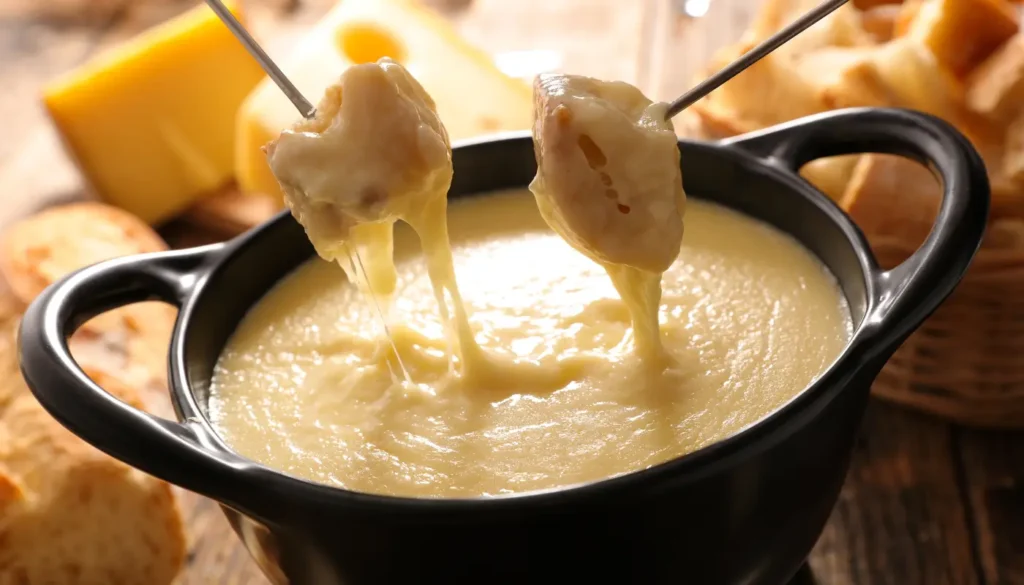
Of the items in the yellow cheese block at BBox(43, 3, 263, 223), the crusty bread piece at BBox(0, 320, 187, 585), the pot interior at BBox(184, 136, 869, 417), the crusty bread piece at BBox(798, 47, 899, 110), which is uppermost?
the crusty bread piece at BBox(798, 47, 899, 110)

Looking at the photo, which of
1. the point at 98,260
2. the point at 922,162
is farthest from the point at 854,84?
the point at 98,260

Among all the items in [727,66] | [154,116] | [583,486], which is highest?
[727,66]

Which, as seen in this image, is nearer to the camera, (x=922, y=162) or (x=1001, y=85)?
(x=922, y=162)

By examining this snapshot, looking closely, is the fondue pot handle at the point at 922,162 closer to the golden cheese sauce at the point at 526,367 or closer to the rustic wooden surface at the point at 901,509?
the golden cheese sauce at the point at 526,367

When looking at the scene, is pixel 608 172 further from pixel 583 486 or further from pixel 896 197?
pixel 896 197

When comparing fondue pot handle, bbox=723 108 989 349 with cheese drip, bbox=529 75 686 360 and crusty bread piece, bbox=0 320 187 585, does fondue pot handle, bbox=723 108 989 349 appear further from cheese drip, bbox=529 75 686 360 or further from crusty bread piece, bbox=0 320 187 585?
crusty bread piece, bbox=0 320 187 585

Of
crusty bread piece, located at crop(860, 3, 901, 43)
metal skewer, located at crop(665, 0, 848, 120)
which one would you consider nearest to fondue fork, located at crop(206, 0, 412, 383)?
metal skewer, located at crop(665, 0, 848, 120)
